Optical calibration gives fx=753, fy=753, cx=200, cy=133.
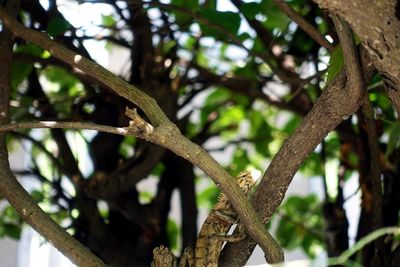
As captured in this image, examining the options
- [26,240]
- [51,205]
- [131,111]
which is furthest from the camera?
[26,240]

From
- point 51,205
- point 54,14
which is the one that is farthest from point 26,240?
point 54,14

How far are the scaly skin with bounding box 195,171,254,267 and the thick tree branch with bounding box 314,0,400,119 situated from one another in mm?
322

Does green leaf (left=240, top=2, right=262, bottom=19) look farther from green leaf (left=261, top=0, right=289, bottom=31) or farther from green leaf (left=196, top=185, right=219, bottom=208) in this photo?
green leaf (left=196, top=185, right=219, bottom=208)

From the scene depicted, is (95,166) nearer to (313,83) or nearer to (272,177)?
(313,83)

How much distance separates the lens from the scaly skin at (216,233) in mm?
1020

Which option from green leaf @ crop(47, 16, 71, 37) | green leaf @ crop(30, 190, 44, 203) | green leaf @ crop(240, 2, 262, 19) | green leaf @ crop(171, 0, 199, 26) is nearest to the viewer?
green leaf @ crop(47, 16, 71, 37)

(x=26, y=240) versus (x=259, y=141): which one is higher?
(x=26, y=240)

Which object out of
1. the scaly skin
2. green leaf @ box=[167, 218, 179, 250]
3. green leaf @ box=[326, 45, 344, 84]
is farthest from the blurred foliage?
the scaly skin

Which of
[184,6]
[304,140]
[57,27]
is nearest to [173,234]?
[184,6]

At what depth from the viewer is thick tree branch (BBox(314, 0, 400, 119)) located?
712 mm

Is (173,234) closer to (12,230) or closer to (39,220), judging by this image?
(12,230)

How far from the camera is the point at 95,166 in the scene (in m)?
1.62

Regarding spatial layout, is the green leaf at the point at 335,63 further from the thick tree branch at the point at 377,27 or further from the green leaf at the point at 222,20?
the green leaf at the point at 222,20

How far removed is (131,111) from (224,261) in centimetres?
29
